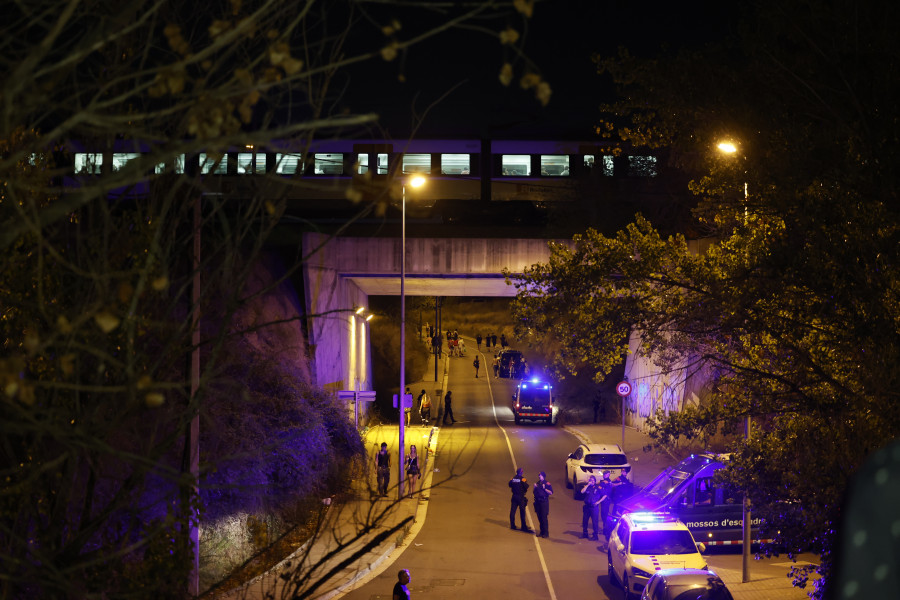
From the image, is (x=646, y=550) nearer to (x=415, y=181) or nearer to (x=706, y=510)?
(x=706, y=510)

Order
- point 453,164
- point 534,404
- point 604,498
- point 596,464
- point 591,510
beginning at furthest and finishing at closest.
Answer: point 534,404 → point 453,164 → point 596,464 → point 604,498 → point 591,510

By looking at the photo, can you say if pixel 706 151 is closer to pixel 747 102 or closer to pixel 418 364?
pixel 747 102

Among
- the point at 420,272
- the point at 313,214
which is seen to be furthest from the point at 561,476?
the point at 313,214

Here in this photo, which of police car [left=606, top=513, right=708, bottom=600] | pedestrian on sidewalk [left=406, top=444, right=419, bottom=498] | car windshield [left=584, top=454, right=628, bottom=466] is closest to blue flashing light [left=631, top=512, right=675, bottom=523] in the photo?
police car [left=606, top=513, right=708, bottom=600]

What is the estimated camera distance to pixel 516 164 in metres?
38.8

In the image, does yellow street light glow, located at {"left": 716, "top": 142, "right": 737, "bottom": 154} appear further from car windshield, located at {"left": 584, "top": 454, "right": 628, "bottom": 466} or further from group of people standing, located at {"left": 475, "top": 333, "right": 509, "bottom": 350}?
group of people standing, located at {"left": 475, "top": 333, "right": 509, "bottom": 350}

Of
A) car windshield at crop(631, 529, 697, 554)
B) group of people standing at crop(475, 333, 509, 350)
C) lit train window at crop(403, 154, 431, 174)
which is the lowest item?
car windshield at crop(631, 529, 697, 554)

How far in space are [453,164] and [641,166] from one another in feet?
33.4

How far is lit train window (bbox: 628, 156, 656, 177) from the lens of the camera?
3891 centimetres

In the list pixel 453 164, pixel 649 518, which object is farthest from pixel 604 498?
pixel 453 164

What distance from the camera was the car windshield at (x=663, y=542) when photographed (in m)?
14.6

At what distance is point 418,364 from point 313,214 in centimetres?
2502

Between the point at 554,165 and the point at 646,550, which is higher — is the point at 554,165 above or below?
above

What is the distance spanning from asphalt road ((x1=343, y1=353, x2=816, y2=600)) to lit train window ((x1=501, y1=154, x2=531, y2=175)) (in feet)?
48.8
